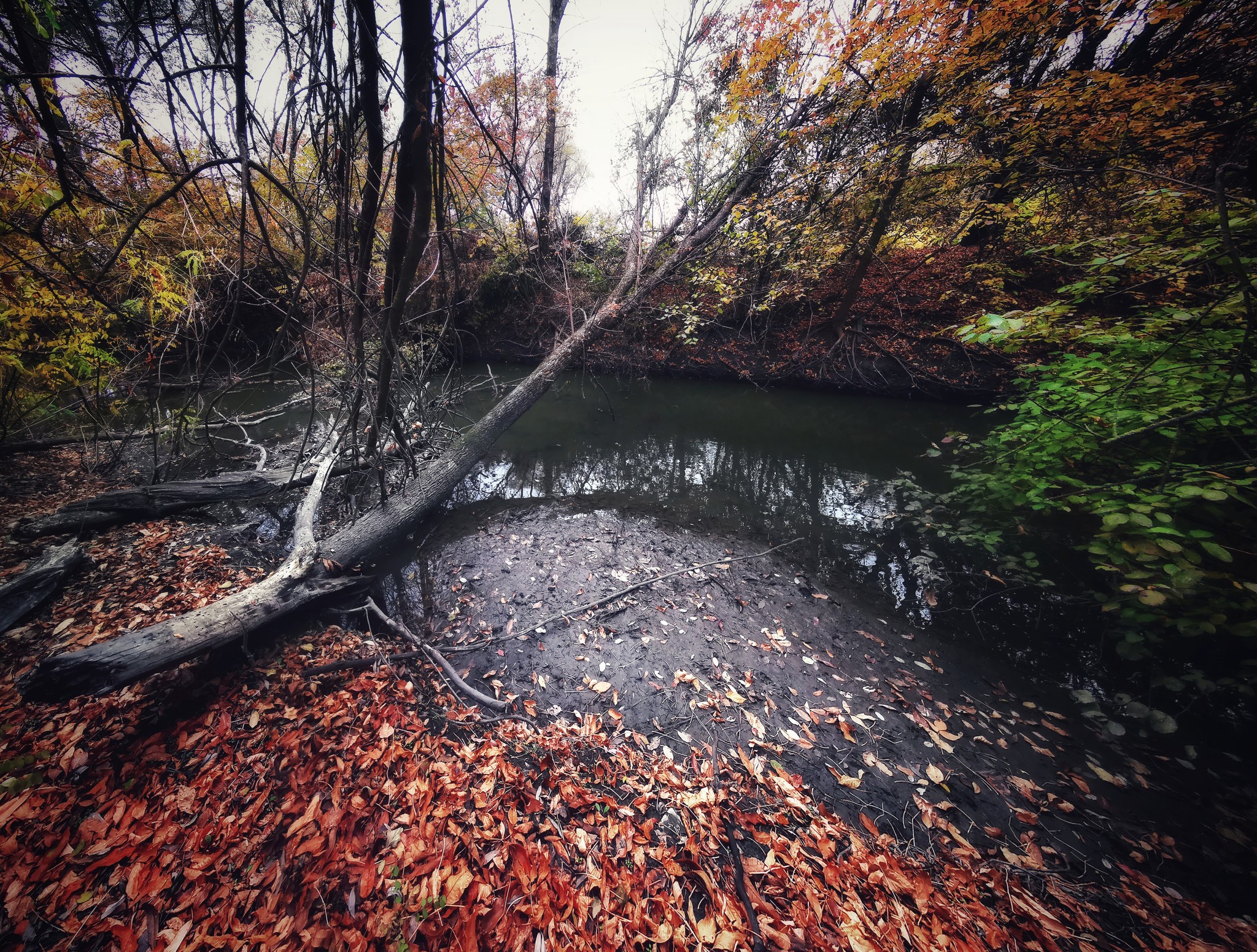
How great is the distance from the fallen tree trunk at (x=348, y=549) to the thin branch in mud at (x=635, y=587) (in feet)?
5.24

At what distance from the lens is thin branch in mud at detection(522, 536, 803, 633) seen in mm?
3502

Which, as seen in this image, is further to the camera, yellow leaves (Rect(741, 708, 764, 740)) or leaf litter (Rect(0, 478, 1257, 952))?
yellow leaves (Rect(741, 708, 764, 740))

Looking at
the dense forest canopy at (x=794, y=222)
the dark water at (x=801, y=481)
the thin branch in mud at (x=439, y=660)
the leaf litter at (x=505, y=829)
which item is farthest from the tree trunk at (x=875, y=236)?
the thin branch in mud at (x=439, y=660)

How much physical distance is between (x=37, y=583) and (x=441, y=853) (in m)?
3.98

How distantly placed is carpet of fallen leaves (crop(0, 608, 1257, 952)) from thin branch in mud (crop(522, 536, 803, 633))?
106 centimetres

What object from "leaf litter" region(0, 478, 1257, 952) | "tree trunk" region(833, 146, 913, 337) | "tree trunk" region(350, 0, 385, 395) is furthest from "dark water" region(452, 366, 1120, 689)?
"tree trunk" region(350, 0, 385, 395)

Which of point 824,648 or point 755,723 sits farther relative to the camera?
point 824,648

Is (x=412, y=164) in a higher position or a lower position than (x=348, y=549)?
higher

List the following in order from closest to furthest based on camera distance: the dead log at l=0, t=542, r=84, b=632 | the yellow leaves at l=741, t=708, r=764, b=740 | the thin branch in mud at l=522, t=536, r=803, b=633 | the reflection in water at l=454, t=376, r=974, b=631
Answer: the yellow leaves at l=741, t=708, r=764, b=740
the dead log at l=0, t=542, r=84, b=632
the thin branch in mud at l=522, t=536, r=803, b=633
the reflection in water at l=454, t=376, r=974, b=631

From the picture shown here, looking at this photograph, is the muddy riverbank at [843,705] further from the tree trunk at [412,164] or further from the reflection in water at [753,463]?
the tree trunk at [412,164]

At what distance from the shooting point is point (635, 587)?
12.7 ft

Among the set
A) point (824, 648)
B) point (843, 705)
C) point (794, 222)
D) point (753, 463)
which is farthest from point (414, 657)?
point (794, 222)

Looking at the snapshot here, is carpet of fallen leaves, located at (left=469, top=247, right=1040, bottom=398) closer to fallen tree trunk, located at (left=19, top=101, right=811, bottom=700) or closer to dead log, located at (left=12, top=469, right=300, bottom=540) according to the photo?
fallen tree trunk, located at (left=19, top=101, right=811, bottom=700)

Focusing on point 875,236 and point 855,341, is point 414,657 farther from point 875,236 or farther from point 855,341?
point 855,341
